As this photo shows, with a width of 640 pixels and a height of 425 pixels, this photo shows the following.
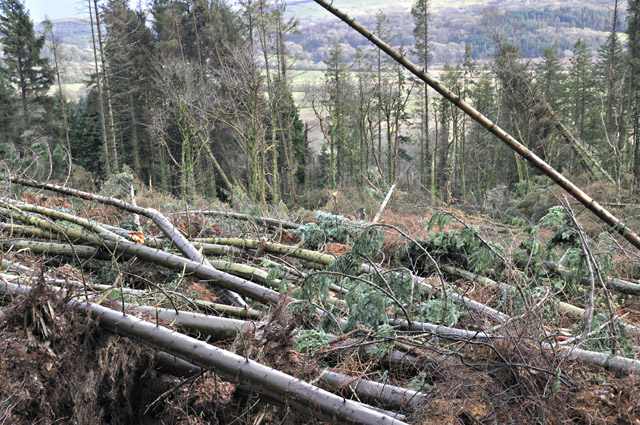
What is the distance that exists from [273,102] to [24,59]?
15711mm

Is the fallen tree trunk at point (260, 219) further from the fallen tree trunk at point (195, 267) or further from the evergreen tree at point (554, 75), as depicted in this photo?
the evergreen tree at point (554, 75)

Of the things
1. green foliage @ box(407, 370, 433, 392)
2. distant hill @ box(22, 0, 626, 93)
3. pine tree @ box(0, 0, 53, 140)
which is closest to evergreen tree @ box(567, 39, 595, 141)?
distant hill @ box(22, 0, 626, 93)

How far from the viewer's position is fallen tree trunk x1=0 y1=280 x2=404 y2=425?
94.6 inches

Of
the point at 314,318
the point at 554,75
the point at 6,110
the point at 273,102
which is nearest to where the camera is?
the point at 314,318

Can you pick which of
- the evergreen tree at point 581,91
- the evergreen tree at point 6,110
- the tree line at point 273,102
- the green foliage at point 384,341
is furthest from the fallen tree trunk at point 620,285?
the evergreen tree at point 6,110

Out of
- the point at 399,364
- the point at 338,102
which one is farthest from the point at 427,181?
the point at 399,364

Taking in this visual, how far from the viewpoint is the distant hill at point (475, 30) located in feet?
76.4

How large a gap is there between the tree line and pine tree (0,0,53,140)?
0.07 m

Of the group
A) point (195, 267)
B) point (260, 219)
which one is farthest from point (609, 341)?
point (260, 219)

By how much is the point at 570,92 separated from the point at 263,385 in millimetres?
30396

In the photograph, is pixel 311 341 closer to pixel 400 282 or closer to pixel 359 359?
pixel 359 359

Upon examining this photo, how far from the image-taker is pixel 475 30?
152 ft

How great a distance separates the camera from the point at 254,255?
555 cm

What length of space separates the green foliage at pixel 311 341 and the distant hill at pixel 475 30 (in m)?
12.6
